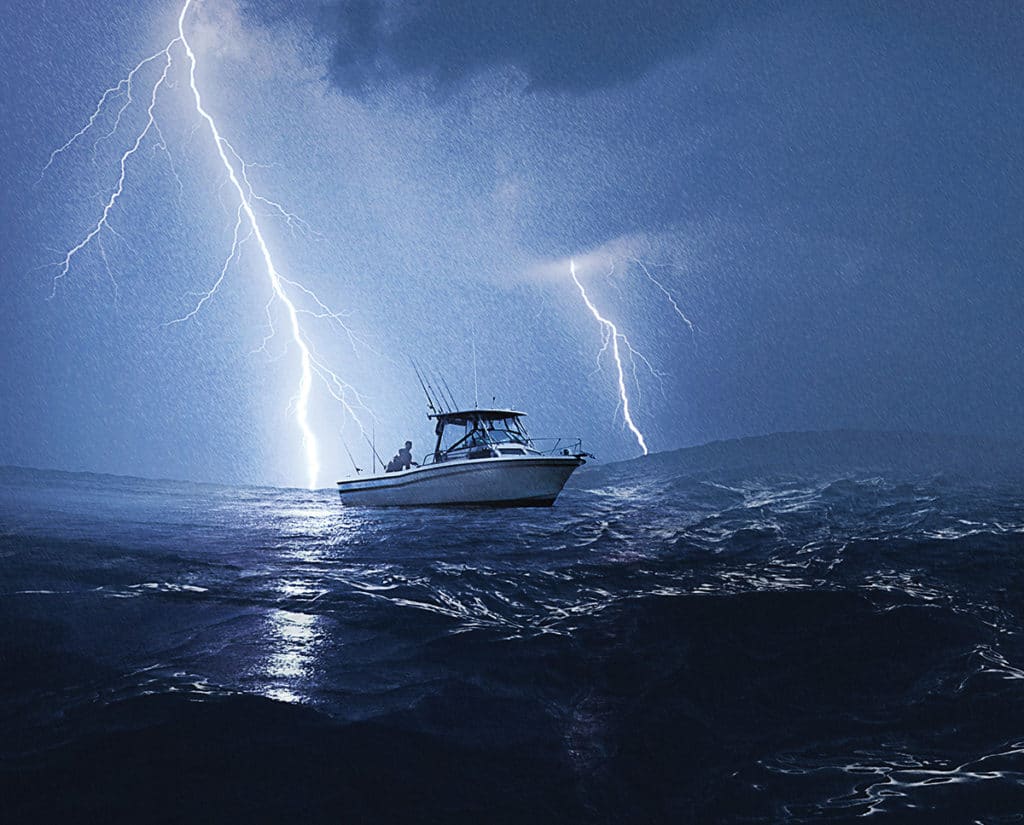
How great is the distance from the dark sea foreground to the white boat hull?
971 centimetres

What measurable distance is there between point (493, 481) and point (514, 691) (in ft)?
50.5

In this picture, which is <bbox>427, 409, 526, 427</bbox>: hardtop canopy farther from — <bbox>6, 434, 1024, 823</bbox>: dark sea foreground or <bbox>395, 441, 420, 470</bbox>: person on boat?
<bbox>6, 434, 1024, 823</bbox>: dark sea foreground

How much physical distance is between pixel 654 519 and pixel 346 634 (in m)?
14.1

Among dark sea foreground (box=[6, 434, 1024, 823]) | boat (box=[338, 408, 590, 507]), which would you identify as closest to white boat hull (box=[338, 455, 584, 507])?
boat (box=[338, 408, 590, 507])

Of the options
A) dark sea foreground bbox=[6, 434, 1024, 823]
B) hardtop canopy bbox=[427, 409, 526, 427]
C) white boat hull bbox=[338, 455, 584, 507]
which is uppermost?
hardtop canopy bbox=[427, 409, 526, 427]

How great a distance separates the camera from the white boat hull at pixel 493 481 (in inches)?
777

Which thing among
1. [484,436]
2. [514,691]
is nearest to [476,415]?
[484,436]

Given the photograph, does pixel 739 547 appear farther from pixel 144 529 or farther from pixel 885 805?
pixel 144 529

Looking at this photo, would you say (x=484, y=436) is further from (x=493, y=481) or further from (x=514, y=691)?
(x=514, y=691)

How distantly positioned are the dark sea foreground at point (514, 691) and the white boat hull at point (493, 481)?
9.71 m

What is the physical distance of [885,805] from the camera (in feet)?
9.74

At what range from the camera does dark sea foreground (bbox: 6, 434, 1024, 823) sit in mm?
3062

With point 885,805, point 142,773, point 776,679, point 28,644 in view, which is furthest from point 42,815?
point 776,679

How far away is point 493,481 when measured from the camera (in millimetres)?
19922
